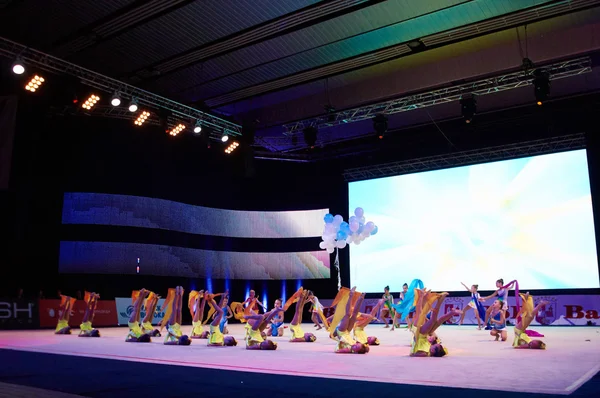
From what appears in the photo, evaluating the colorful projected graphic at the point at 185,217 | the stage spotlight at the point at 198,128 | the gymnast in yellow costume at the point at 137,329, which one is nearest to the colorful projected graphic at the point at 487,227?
the colorful projected graphic at the point at 185,217

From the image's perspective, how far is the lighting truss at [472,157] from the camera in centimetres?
1702

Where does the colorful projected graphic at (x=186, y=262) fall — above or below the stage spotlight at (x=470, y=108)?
below

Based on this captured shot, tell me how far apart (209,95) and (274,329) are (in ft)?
27.5

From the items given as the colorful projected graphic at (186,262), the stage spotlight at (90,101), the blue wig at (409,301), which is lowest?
the blue wig at (409,301)

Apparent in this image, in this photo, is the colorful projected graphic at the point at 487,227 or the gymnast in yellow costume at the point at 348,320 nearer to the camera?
the gymnast in yellow costume at the point at 348,320

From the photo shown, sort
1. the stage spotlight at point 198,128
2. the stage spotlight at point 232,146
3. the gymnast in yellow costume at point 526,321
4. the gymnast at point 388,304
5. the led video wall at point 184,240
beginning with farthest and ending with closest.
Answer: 1. the stage spotlight at point 232,146
2. the led video wall at point 184,240
3. the gymnast at point 388,304
4. the stage spotlight at point 198,128
5. the gymnast in yellow costume at point 526,321

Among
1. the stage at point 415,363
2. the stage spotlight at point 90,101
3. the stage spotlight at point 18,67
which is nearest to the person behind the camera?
the stage at point 415,363

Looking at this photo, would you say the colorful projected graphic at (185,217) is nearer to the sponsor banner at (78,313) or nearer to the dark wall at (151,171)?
the dark wall at (151,171)

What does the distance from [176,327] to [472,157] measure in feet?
40.6

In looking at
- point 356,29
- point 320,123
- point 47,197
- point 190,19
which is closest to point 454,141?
point 320,123

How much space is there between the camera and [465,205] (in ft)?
59.4

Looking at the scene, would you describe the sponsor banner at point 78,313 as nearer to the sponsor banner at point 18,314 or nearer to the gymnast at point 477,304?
the sponsor banner at point 18,314

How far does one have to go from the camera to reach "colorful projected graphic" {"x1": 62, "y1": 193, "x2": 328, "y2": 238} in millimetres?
18656

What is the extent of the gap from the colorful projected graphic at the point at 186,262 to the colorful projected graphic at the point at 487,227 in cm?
301
